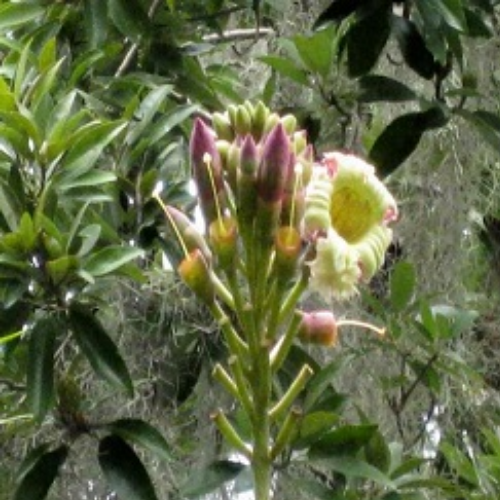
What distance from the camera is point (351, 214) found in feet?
3.43

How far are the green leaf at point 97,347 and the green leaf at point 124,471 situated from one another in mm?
81

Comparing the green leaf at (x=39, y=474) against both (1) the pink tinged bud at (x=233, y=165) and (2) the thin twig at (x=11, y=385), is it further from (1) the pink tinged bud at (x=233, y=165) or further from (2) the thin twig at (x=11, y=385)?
(1) the pink tinged bud at (x=233, y=165)

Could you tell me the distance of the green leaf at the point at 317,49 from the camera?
68.9 inches

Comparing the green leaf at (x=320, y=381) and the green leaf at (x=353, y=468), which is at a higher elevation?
the green leaf at (x=320, y=381)

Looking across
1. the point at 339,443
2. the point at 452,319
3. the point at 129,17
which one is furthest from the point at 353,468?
the point at 129,17

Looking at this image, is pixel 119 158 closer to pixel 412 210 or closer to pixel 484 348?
pixel 412 210

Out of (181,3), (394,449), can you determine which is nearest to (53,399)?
(394,449)

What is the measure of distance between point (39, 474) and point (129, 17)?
22.8 inches

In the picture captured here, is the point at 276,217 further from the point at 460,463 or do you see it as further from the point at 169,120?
the point at 460,463

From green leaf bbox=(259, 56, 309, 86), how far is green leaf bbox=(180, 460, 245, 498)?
0.52 metres

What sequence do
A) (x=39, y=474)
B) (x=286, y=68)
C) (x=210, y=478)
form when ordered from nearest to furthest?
(x=210, y=478), (x=39, y=474), (x=286, y=68)

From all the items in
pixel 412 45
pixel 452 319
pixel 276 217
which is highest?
pixel 276 217

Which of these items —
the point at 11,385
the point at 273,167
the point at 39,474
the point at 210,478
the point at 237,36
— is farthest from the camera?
the point at 237,36

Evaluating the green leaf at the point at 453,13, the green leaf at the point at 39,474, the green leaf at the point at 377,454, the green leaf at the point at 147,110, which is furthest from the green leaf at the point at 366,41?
the green leaf at the point at 39,474
